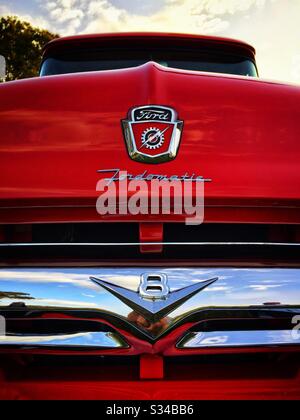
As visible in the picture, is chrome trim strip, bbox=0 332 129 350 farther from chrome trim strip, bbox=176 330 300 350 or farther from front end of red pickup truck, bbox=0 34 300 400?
chrome trim strip, bbox=176 330 300 350

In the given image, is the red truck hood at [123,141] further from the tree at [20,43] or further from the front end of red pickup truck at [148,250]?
the tree at [20,43]

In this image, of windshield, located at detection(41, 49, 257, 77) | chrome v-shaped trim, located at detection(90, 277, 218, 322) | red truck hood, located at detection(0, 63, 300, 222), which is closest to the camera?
chrome v-shaped trim, located at detection(90, 277, 218, 322)

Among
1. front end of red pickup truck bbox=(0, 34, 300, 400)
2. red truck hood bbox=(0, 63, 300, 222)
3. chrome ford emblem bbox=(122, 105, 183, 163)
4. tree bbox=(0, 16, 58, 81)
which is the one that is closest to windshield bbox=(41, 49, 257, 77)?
red truck hood bbox=(0, 63, 300, 222)

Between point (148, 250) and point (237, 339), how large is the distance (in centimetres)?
44

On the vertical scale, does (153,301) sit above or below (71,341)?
above

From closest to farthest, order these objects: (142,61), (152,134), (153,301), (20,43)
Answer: (153,301) < (152,134) < (142,61) < (20,43)

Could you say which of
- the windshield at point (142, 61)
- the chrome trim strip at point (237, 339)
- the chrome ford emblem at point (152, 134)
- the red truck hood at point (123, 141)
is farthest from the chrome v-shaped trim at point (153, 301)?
the windshield at point (142, 61)

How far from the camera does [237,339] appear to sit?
67.7 inches

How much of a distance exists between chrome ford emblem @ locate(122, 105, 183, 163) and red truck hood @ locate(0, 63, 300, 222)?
30 millimetres

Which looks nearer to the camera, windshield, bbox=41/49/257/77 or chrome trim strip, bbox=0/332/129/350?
chrome trim strip, bbox=0/332/129/350

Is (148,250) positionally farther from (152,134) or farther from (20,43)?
(20,43)

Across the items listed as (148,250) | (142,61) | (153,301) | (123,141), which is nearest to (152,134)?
(123,141)

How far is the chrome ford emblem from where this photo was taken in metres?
1.80

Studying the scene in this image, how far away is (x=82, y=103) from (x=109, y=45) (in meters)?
1.57
